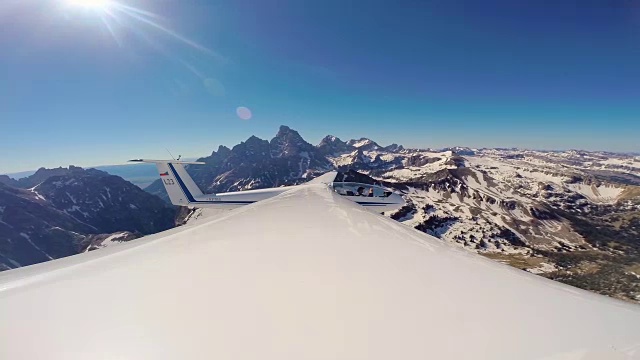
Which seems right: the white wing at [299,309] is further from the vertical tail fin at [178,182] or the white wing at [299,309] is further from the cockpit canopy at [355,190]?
the vertical tail fin at [178,182]

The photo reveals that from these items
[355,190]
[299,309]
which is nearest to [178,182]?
[355,190]

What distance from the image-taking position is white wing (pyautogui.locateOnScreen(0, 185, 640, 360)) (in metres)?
3.11

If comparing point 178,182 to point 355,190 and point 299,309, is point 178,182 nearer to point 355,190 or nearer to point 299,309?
point 355,190

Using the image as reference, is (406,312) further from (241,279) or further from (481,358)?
(241,279)

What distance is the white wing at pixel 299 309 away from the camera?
311 centimetres

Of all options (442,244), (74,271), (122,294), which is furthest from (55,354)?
(442,244)

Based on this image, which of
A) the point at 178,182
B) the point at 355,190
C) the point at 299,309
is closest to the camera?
the point at 299,309

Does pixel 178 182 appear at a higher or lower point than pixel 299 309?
higher

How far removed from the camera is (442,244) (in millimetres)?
7707

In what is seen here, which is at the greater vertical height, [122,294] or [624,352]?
[122,294]

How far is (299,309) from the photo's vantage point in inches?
153

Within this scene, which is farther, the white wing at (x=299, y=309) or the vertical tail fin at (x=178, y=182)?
the vertical tail fin at (x=178, y=182)

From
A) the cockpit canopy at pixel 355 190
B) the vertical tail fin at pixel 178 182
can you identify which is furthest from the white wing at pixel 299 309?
the vertical tail fin at pixel 178 182

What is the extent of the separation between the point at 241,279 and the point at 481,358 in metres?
3.74
